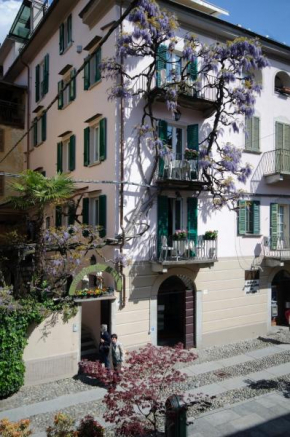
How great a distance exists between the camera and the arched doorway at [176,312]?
16219 mm

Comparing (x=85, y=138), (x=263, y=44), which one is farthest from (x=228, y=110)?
(x=85, y=138)

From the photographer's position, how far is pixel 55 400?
37.0 ft

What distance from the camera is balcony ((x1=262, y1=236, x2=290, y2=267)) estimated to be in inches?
719

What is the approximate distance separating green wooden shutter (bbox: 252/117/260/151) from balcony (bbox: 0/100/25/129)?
14949 mm

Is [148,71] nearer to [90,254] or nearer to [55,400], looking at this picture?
[90,254]

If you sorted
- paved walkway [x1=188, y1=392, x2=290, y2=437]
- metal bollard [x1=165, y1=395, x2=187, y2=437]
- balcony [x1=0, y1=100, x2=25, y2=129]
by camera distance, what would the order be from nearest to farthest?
metal bollard [x1=165, y1=395, x2=187, y2=437], paved walkway [x1=188, y1=392, x2=290, y2=437], balcony [x1=0, y1=100, x2=25, y2=129]

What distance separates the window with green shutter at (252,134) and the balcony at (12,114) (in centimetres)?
1477

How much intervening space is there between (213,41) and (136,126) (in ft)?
20.3

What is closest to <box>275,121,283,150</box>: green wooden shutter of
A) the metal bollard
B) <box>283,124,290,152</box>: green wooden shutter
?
<box>283,124,290,152</box>: green wooden shutter

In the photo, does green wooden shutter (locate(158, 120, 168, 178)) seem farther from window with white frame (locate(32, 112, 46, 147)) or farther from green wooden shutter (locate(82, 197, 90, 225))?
window with white frame (locate(32, 112, 46, 147))

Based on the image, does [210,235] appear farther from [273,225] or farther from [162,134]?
[162,134]

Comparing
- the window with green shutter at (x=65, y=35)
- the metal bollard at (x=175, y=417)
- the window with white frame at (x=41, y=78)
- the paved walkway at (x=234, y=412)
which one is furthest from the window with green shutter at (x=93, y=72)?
the metal bollard at (x=175, y=417)

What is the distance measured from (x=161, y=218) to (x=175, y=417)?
9019 mm

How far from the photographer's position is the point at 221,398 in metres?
11.4
